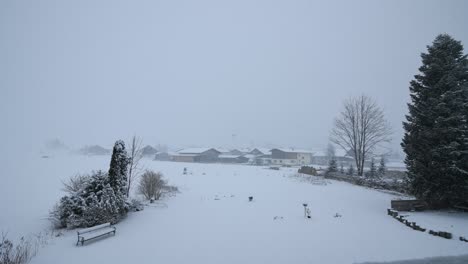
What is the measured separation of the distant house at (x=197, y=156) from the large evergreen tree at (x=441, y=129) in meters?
68.9

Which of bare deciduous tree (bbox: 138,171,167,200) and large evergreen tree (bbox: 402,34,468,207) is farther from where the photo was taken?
bare deciduous tree (bbox: 138,171,167,200)

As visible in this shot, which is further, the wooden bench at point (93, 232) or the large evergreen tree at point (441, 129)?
the large evergreen tree at point (441, 129)

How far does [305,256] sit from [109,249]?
6.84 m

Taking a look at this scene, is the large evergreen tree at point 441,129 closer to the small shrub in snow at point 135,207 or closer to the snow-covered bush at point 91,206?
the small shrub in snow at point 135,207

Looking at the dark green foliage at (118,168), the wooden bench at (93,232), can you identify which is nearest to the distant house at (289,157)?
the dark green foliage at (118,168)

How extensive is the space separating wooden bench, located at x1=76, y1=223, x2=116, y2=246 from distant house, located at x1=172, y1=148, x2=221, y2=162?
68504mm

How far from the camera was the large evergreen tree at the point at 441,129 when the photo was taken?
11.7 metres

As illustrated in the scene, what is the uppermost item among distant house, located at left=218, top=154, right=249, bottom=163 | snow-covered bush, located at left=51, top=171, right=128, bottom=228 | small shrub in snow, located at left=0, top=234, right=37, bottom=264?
distant house, located at left=218, top=154, right=249, bottom=163

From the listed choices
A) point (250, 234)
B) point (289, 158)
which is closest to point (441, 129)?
point (250, 234)

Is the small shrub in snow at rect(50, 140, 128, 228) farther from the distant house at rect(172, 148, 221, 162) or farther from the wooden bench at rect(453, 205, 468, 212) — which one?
the distant house at rect(172, 148, 221, 162)

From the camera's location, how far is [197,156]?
77.4 meters

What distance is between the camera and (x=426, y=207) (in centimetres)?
1274

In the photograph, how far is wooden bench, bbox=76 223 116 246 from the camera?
810 cm

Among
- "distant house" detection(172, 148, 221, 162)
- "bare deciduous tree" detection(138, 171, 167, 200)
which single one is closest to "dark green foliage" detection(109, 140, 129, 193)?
"bare deciduous tree" detection(138, 171, 167, 200)
